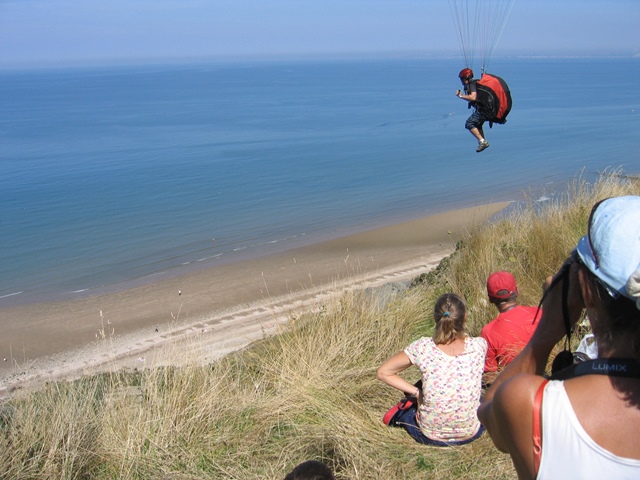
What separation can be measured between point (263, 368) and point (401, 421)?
5.60 feet

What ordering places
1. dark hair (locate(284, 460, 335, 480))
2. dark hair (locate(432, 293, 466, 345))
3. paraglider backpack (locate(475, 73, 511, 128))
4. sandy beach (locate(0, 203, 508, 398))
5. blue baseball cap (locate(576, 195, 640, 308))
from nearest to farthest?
blue baseball cap (locate(576, 195, 640, 308)) < dark hair (locate(284, 460, 335, 480)) < dark hair (locate(432, 293, 466, 345)) < paraglider backpack (locate(475, 73, 511, 128)) < sandy beach (locate(0, 203, 508, 398))

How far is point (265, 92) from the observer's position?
79688mm

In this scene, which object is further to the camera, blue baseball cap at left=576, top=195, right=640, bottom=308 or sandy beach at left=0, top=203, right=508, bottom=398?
sandy beach at left=0, top=203, right=508, bottom=398

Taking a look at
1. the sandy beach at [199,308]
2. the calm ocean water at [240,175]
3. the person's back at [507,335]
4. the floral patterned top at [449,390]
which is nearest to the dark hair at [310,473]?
the floral patterned top at [449,390]

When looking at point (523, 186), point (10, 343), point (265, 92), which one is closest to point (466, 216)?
point (523, 186)

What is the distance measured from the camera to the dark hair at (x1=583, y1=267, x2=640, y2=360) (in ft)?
5.00

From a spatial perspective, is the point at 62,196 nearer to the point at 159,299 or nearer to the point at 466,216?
the point at 159,299

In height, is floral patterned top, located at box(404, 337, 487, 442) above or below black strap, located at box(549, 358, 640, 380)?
below

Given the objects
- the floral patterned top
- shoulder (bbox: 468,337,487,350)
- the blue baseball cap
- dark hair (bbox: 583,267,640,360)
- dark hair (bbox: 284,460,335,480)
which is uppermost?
the blue baseball cap

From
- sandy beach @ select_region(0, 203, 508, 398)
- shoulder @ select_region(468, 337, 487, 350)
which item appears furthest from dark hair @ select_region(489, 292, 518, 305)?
sandy beach @ select_region(0, 203, 508, 398)

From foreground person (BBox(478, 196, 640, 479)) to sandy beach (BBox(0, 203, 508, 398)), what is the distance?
235 inches

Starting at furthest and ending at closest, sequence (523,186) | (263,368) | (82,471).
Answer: (523,186)
(263,368)
(82,471)

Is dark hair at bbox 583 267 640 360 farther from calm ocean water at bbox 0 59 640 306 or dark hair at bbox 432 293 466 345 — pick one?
calm ocean water at bbox 0 59 640 306

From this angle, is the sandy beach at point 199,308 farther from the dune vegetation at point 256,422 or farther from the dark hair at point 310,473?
the dark hair at point 310,473
